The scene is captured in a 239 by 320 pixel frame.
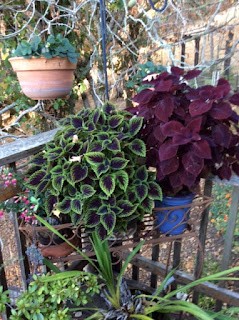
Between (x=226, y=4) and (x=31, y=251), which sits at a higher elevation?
(x=226, y=4)

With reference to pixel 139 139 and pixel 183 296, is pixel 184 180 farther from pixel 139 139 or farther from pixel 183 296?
pixel 183 296

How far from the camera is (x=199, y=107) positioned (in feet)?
3.45

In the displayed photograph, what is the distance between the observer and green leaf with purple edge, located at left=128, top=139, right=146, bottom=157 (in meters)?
1.14

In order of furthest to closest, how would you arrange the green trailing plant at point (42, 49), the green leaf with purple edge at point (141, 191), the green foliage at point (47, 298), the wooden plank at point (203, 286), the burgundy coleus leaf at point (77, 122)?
the green trailing plant at point (42, 49) → the wooden plank at point (203, 286) → the burgundy coleus leaf at point (77, 122) → the green leaf with purple edge at point (141, 191) → the green foliage at point (47, 298)

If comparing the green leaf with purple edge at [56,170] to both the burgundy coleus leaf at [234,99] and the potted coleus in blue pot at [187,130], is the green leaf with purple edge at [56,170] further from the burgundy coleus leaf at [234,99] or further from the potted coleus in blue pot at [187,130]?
the burgundy coleus leaf at [234,99]

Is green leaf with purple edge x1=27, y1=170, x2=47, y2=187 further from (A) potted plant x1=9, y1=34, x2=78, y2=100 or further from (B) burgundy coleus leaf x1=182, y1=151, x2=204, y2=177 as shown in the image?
(A) potted plant x1=9, y1=34, x2=78, y2=100

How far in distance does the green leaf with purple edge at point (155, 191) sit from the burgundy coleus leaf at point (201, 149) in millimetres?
203

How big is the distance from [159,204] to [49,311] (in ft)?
1.94

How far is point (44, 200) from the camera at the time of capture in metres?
1.12

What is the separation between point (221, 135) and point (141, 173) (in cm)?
33

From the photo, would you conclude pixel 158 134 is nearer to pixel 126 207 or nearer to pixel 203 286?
pixel 126 207

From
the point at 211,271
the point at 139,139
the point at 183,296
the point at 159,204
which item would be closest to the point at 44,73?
the point at 139,139

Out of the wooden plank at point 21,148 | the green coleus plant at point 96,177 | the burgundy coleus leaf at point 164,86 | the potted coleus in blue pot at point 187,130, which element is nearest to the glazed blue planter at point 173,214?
the potted coleus in blue pot at point 187,130

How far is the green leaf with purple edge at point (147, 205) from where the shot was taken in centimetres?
113
